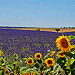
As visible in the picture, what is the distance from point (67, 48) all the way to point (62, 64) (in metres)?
0.33

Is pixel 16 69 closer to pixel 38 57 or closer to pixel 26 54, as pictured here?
pixel 38 57

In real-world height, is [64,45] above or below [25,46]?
above

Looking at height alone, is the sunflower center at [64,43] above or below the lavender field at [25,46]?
above

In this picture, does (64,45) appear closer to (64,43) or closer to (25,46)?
(64,43)

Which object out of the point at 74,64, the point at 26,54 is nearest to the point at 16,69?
the point at 26,54

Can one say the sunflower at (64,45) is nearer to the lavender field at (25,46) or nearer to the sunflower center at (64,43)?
the sunflower center at (64,43)

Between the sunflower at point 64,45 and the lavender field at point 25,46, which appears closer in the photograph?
the sunflower at point 64,45

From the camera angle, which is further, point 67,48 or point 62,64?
point 62,64

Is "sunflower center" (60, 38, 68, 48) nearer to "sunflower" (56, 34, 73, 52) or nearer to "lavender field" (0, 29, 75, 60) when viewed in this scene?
"sunflower" (56, 34, 73, 52)

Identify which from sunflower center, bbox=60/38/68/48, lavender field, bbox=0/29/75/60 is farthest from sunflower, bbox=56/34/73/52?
lavender field, bbox=0/29/75/60

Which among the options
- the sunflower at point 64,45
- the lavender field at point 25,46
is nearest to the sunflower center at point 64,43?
the sunflower at point 64,45

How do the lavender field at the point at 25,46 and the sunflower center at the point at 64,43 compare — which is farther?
the lavender field at the point at 25,46

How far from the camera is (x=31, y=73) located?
1.68 meters

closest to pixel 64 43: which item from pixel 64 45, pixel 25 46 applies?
pixel 64 45
